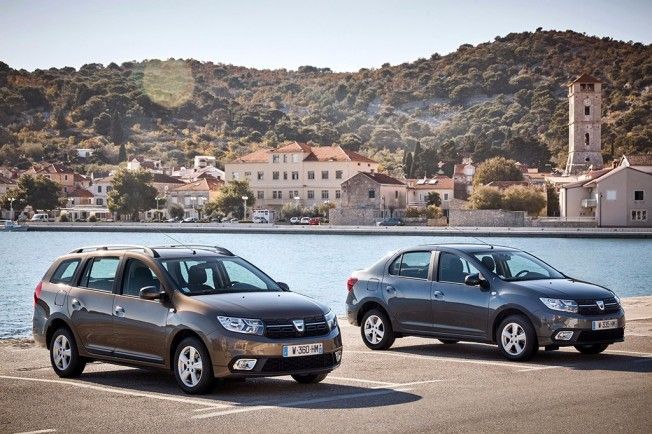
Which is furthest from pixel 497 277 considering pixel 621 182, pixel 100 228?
pixel 100 228

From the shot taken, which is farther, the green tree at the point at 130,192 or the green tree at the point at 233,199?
the green tree at the point at 130,192

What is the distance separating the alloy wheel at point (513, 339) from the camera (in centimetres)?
1474

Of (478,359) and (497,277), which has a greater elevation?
(497,277)

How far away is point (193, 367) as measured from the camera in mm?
11852

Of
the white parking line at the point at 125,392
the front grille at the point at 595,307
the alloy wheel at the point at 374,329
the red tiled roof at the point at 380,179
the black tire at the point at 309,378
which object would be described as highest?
the red tiled roof at the point at 380,179

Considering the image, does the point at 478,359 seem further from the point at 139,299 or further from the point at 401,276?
the point at 139,299

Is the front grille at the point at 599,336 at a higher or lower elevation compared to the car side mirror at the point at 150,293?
lower

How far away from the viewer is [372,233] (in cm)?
13000

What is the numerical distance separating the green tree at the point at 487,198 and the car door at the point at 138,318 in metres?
120

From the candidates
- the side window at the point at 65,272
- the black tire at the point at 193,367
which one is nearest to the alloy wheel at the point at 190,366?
the black tire at the point at 193,367

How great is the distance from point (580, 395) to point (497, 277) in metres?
3.91

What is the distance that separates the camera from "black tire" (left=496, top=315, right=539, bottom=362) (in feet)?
47.9

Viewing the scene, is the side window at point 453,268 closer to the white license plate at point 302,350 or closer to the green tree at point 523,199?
the white license plate at point 302,350

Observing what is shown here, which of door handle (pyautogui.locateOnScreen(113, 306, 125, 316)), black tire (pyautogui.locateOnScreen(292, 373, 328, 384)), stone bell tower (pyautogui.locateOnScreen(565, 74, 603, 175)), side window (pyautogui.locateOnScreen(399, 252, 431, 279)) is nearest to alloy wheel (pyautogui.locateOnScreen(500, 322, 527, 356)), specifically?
Result: side window (pyautogui.locateOnScreen(399, 252, 431, 279))
